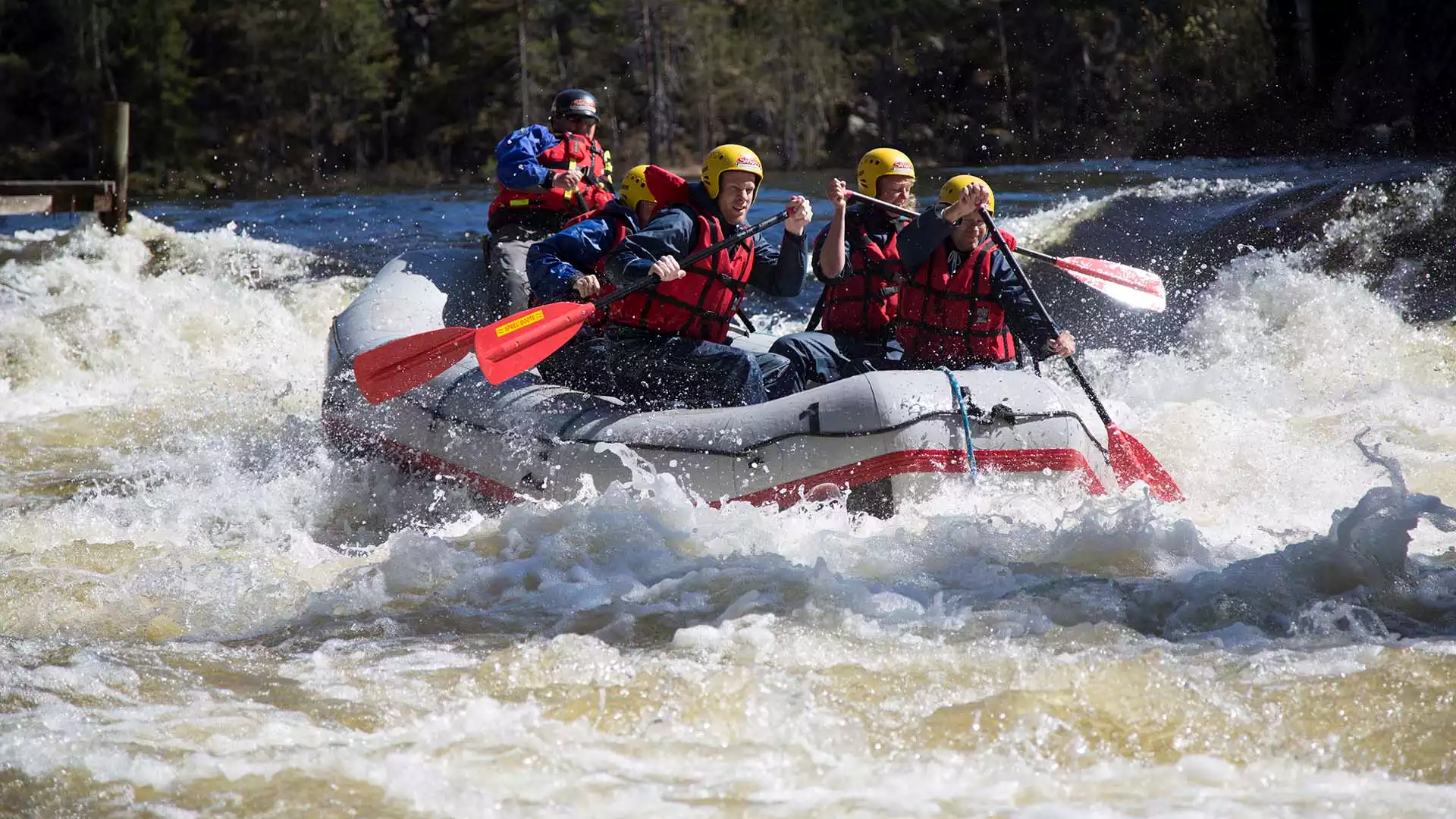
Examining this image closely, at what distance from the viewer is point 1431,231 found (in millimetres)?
9523

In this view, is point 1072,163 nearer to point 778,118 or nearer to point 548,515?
point 778,118

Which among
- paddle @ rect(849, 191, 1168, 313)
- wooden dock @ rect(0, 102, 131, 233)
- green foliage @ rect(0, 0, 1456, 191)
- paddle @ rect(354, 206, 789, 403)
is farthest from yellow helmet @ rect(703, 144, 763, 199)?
green foliage @ rect(0, 0, 1456, 191)

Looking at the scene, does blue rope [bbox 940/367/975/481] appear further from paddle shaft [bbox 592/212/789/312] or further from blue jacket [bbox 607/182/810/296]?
paddle shaft [bbox 592/212/789/312]

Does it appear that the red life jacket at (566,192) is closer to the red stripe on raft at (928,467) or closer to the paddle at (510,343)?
the paddle at (510,343)

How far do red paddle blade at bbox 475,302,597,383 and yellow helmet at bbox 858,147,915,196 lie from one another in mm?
1457

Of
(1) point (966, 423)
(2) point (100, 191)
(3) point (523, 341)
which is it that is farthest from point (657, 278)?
(2) point (100, 191)

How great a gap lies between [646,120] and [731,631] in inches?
1121

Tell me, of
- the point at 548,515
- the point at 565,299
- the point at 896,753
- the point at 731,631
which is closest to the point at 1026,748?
the point at 896,753

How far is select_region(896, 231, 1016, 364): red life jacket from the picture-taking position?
5.50 metres

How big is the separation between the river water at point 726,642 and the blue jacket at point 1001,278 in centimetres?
85

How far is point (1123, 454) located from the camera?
205 inches

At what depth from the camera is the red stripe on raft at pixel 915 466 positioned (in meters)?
4.73

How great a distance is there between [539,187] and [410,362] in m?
1.78

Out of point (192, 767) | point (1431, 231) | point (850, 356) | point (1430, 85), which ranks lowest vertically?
point (192, 767)
